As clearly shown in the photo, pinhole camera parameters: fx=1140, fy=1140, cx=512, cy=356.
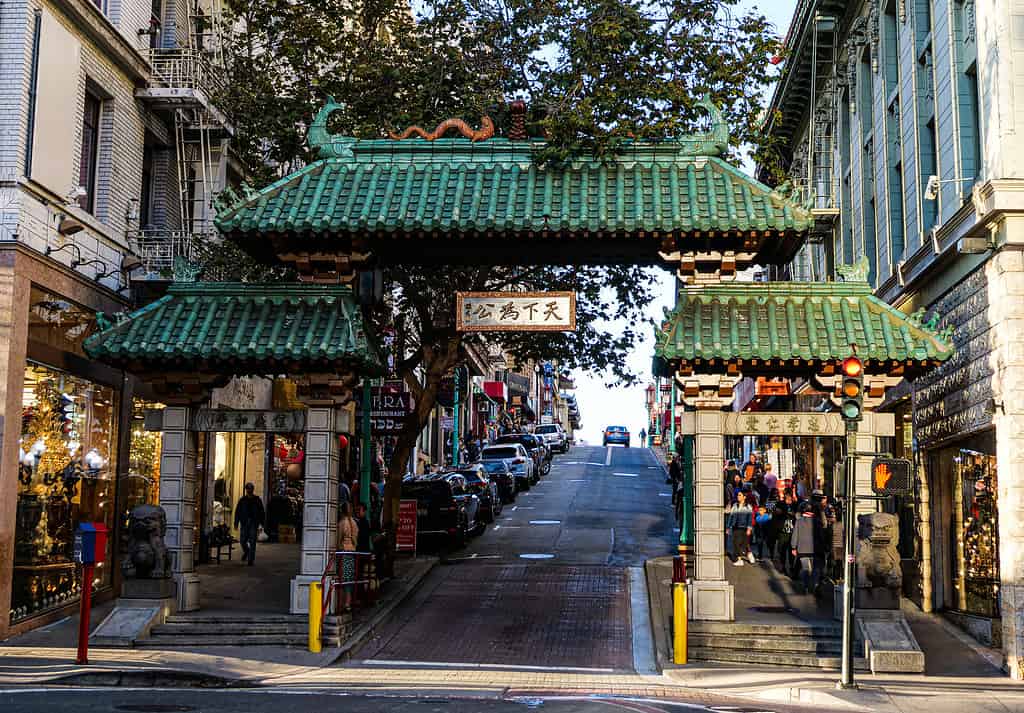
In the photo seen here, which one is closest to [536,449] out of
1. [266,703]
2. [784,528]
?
[784,528]

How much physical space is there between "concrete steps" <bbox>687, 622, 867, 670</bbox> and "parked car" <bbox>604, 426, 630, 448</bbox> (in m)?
77.3

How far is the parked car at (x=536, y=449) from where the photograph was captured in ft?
182

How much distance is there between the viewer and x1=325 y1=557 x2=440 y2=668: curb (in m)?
18.0

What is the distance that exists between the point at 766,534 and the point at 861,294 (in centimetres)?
1236

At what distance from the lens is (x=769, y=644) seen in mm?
17594

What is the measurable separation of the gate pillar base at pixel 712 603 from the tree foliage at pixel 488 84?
8.09 metres

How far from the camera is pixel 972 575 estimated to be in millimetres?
19484

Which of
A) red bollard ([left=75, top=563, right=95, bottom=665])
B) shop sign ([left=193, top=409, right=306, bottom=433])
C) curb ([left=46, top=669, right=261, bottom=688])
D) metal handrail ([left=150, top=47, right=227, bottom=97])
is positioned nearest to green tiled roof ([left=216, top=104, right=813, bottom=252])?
shop sign ([left=193, top=409, right=306, bottom=433])

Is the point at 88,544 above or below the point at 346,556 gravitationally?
above

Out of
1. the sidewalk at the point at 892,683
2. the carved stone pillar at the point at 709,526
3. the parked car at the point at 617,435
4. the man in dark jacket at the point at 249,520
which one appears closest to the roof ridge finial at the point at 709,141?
the carved stone pillar at the point at 709,526

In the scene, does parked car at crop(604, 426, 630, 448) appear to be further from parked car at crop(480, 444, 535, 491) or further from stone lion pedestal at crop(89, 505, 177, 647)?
stone lion pedestal at crop(89, 505, 177, 647)

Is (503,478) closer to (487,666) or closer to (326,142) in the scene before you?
(326,142)

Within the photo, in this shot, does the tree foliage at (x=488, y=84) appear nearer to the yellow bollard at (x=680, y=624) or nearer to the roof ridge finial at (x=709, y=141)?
the roof ridge finial at (x=709, y=141)

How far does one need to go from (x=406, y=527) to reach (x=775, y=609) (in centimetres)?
1108
